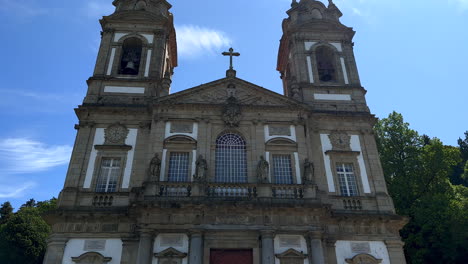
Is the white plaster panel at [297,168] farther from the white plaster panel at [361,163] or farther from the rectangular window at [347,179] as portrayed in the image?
the white plaster panel at [361,163]

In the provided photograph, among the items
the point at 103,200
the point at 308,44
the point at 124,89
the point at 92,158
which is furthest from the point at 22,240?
the point at 308,44

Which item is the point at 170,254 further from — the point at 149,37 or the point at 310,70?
the point at 149,37

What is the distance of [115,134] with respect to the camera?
62.0 ft

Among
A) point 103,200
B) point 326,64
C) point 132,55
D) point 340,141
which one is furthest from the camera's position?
point 326,64

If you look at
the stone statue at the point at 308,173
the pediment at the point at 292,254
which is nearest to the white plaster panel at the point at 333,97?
the stone statue at the point at 308,173

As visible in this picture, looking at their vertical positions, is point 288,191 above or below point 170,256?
above

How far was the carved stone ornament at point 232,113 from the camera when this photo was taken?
1900 cm

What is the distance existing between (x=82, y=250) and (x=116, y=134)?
5638 mm

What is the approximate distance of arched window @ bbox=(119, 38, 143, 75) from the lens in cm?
2252

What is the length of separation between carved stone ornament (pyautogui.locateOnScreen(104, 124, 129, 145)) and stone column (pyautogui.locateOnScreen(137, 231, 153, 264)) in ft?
17.5

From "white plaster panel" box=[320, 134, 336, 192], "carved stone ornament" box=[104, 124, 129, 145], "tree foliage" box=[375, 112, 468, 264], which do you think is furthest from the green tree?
"tree foliage" box=[375, 112, 468, 264]

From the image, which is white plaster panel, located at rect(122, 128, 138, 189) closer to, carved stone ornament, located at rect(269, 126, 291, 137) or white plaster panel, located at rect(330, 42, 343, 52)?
carved stone ornament, located at rect(269, 126, 291, 137)

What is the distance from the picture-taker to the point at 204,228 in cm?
1508

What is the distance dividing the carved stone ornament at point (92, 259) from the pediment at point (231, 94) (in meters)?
7.70
